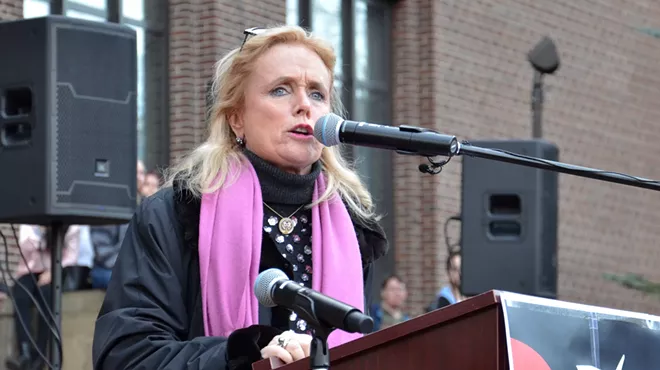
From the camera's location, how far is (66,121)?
759 cm

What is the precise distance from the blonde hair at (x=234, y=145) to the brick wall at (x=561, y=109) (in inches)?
420

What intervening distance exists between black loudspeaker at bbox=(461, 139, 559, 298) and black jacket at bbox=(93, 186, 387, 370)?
24.1 feet

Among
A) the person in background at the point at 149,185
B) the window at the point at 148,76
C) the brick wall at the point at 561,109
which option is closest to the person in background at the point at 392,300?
the brick wall at the point at 561,109

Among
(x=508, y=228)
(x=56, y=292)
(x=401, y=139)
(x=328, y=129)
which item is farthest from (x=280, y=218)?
(x=508, y=228)

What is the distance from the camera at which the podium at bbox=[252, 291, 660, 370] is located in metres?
3.04

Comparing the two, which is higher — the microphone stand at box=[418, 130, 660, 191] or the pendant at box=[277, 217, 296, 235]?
the microphone stand at box=[418, 130, 660, 191]

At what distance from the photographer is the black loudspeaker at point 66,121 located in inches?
296

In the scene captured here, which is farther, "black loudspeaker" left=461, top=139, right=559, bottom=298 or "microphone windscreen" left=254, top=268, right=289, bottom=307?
"black loudspeaker" left=461, top=139, right=559, bottom=298

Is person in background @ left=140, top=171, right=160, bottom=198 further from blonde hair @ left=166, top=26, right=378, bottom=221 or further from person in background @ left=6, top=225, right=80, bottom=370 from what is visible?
blonde hair @ left=166, top=26, right=378, bottom=221

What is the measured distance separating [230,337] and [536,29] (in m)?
13.6

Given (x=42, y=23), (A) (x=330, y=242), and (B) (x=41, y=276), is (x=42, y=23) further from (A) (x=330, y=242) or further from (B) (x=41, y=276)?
(A) (x=330, y=242)

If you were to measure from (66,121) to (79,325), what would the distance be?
1.31 metres

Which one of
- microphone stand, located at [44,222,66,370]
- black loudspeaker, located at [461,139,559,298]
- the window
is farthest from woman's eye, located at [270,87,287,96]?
the window

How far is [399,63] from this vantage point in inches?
612
